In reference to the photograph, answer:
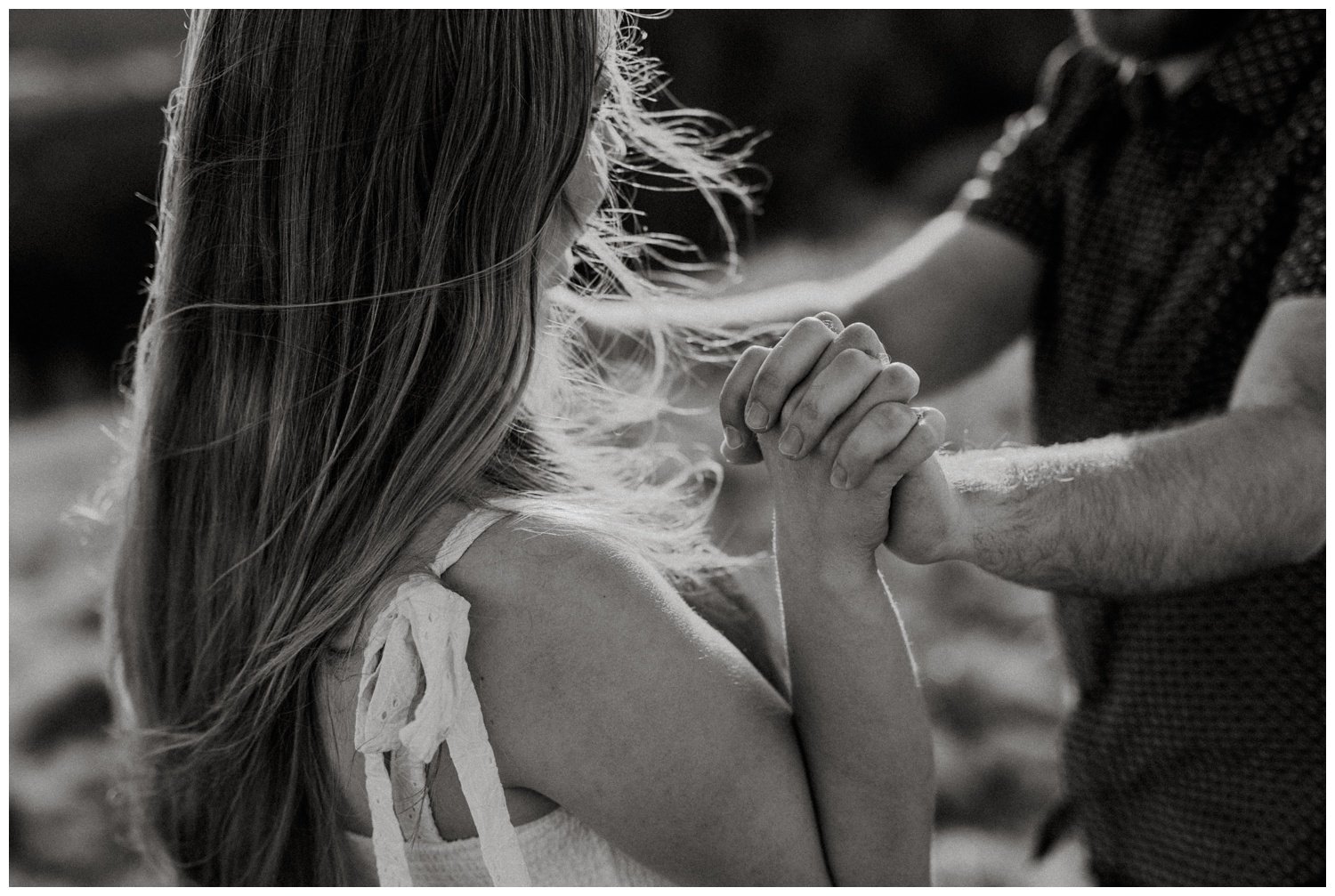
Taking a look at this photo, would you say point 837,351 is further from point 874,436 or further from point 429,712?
point 429,712

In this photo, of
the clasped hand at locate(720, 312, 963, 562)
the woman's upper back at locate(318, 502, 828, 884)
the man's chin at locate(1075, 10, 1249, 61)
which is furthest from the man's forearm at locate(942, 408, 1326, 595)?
the man's chin at locate(1075, 10, 1249, 61)

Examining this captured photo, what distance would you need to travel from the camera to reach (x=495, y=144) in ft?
4.21

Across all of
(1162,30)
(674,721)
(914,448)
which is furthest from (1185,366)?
(674,721)

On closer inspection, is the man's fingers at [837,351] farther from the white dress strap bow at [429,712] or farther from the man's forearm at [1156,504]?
the white dress strap bow at [429,712]

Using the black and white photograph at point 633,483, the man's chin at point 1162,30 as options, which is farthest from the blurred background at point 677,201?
the man's chin at point 1162,30

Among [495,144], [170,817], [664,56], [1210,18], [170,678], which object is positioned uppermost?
[664,56]

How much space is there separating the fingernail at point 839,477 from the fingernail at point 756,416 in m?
0.09

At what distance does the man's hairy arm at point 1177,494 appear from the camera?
1447 mm

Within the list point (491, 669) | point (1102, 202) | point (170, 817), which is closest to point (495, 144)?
point (491, 669)

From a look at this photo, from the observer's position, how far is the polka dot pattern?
184 cm

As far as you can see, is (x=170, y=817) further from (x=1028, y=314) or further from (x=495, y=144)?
(x=1028, y=314)

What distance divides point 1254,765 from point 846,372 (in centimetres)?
125

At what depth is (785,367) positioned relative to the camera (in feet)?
4.02

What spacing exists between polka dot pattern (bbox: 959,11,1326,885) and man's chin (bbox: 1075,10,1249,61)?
0.16 ft
